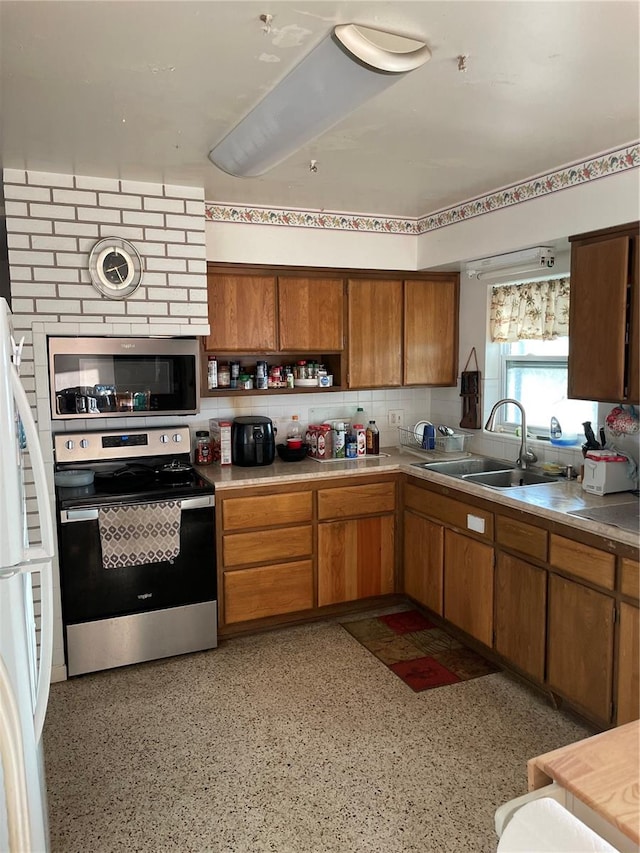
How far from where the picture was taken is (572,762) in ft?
3.84

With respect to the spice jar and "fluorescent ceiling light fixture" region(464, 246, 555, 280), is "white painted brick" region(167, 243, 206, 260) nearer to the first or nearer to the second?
the spice jar

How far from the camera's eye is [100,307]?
3.08 meters

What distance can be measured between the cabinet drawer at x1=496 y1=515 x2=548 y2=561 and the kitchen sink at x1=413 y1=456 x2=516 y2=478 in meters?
0.78

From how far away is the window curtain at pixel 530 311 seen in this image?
11.2 ft

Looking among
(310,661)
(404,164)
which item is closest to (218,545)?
(310,661)

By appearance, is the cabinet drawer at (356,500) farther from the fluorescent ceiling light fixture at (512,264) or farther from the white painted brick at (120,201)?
the white painted brick at (120,201)

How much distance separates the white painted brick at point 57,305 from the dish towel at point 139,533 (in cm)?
97

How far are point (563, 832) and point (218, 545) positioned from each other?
2.51m

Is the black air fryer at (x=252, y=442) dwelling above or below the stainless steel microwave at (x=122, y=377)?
below

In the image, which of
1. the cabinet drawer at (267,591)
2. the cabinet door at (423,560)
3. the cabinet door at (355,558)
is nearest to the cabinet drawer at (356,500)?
the cabinet door at (355,558)

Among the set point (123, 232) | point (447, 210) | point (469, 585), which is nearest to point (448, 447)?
point (469, 585)

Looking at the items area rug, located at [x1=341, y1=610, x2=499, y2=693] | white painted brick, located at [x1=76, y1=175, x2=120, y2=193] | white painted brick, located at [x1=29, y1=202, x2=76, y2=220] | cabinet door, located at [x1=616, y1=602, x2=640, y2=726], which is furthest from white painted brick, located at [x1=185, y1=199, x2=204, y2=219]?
cabinet door, located at [x1=616, y1=602, x2=640, y2=726]

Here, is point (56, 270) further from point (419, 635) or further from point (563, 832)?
point (563, 832)

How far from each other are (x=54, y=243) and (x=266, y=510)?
169 centimetres
